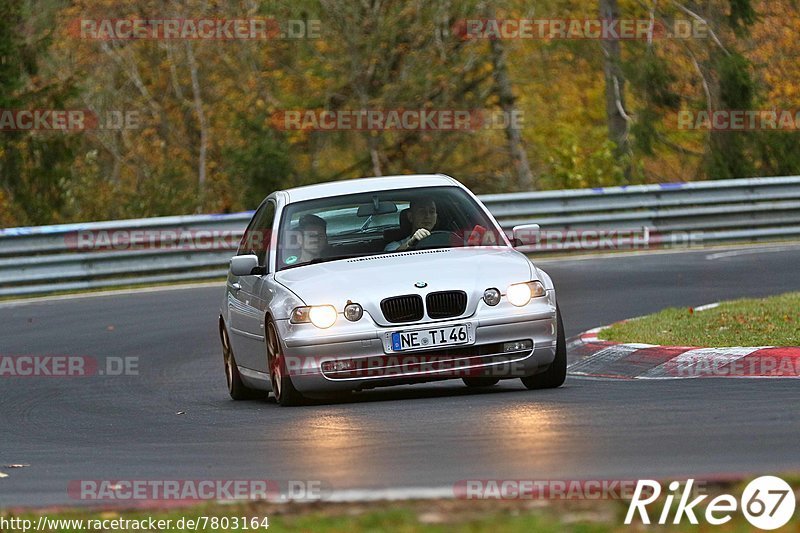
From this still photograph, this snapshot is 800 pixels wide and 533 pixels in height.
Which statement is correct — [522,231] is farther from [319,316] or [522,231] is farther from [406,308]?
[319,316]

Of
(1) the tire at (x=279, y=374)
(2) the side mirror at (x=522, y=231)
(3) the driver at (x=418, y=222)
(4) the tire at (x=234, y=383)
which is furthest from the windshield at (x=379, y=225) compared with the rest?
(4) the tire at (x=234, y=383)

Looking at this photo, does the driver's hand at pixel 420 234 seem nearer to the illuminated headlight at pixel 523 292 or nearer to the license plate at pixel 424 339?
the illuminated headlight at pixel 523 292

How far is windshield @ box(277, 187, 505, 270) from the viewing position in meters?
11.7

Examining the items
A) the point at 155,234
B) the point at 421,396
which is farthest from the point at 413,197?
the point at 155,234

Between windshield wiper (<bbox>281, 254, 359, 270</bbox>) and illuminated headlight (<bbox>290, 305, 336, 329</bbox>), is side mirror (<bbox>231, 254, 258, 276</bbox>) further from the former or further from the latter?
illuminated headlight (<bbox>290, 305, 336, 329</bbox>)

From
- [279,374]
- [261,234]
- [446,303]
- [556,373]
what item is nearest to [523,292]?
[446,303]

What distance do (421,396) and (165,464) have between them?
323cm

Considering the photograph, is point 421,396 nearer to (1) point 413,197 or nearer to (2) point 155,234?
(1) point 413,197

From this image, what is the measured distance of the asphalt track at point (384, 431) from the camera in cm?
726

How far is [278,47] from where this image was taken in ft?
150

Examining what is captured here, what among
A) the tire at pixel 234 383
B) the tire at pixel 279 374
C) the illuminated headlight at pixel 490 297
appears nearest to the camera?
the illuminated headlight at pixel 490 297

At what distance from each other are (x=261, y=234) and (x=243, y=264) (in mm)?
830

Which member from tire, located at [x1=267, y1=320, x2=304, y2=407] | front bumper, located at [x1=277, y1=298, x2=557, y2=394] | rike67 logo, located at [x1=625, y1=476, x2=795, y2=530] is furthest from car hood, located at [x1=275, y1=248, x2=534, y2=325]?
rike67 logo, located at [x1=625, y1=476, x2=795, y2=530]

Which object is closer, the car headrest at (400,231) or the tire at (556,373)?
the tire at (556,373)
